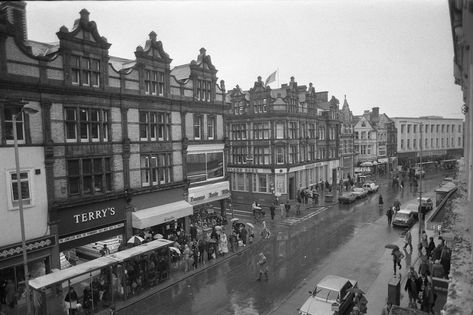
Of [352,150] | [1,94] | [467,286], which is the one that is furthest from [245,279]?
[352,150]

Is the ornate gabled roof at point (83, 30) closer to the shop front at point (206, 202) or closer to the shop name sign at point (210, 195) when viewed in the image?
the shop front at point (206, 202)

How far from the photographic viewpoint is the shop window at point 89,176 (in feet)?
69.8

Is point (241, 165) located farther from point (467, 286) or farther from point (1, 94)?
point (467, 286)

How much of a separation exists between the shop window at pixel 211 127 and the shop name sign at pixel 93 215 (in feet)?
38.3

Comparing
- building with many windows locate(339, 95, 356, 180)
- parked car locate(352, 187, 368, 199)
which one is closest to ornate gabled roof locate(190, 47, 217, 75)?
parked car locate(352, 187, 368, 199)

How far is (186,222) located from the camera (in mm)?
28625

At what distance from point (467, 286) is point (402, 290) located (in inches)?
474

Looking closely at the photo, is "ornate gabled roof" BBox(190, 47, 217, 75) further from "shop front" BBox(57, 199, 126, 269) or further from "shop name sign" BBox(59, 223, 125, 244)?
"shop name sign" BBox(59, 223, 125, 244)

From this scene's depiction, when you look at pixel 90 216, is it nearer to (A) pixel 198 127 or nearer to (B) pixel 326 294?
(A) pixel 198 127

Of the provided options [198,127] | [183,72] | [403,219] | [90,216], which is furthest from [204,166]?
[403,219]

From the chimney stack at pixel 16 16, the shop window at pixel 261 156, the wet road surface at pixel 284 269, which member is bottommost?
the wet road surface at pixel 284 269

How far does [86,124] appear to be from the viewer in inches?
870

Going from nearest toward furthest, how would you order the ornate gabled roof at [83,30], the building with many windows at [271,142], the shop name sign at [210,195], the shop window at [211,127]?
the ornate gabled roof at [83,30] < the shop name sign at [210,195] < the shop window at [211,127] < the building with many windows at [271,142]

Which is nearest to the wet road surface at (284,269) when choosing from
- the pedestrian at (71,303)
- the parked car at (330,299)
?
the parked car at (330,299)
